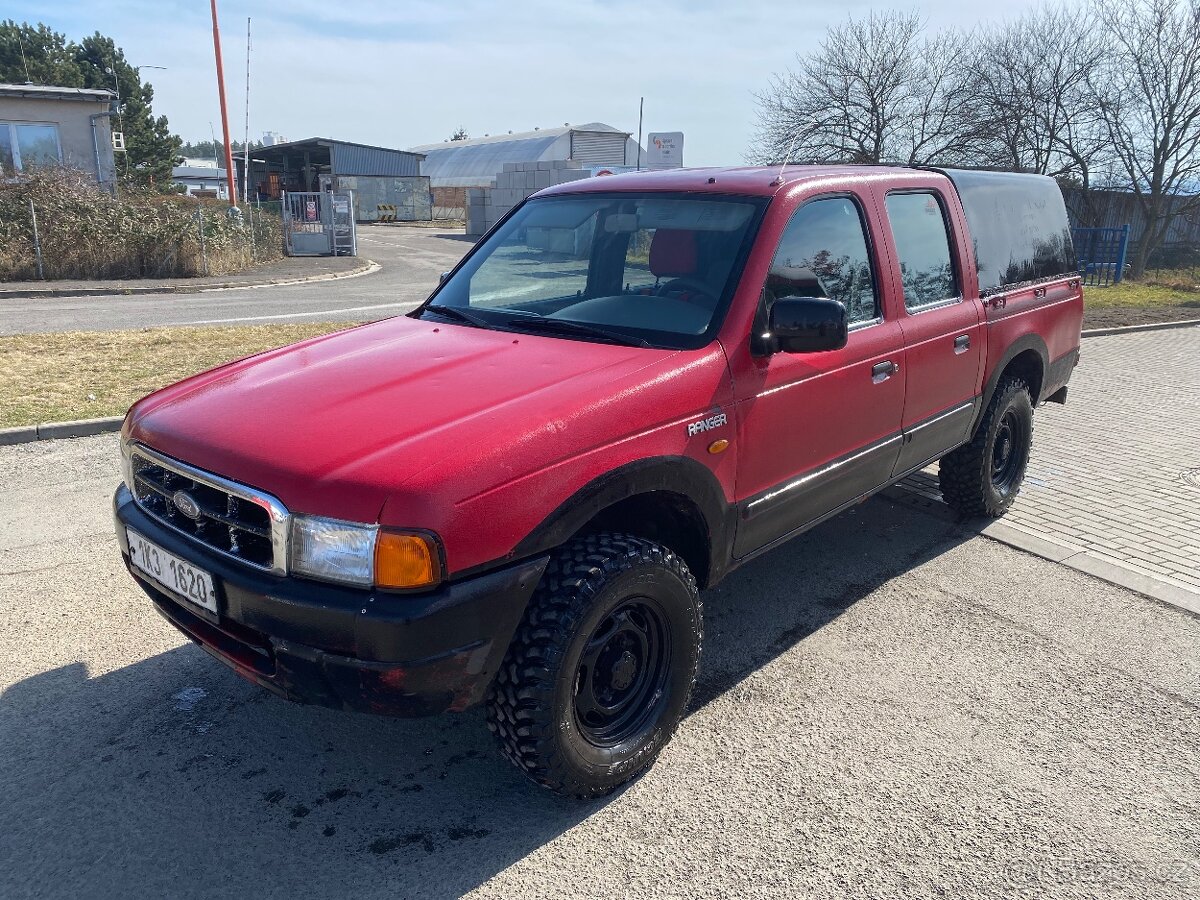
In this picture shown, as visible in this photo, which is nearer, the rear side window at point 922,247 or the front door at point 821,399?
the front door at point 821,399

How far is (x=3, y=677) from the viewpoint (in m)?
3.53

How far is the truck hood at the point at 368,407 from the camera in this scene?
2.38 metres

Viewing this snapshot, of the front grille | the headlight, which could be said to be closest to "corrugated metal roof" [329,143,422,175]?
the front grille

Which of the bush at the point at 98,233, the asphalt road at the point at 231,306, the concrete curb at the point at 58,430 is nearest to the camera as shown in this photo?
the concrete curb at the point at 58,430

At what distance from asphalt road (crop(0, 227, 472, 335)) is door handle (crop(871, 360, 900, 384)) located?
1071 centimetres

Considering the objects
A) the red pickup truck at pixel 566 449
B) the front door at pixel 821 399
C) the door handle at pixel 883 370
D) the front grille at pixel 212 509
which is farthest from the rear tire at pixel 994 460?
the front grille at pixel 212 509

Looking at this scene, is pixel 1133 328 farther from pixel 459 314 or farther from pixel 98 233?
pixel 98 233

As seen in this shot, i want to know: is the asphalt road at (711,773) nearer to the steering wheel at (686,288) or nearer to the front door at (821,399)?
the front door at (821,399)

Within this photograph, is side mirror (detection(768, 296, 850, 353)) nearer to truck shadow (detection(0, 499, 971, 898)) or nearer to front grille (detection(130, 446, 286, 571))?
truck shadow (detection(0, 499, 971, 898))

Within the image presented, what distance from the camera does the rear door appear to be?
4.16m

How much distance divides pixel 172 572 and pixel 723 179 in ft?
8.52

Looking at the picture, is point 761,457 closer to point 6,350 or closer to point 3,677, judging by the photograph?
point 3,677

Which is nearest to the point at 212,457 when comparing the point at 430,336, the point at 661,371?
the point at 430,336

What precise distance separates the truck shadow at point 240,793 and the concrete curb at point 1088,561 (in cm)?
213
